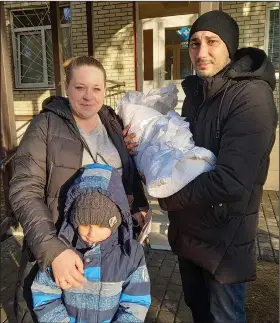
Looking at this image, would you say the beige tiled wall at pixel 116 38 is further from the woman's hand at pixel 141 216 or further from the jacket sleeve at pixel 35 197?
the jacket sleeve at pixel 35 197

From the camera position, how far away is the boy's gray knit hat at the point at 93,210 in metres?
1.44

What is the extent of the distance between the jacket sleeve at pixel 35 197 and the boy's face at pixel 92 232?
102 millimetres

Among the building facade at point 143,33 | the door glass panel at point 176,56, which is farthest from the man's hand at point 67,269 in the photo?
the door glass panel at point 176,56

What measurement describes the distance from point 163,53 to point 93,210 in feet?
22.2

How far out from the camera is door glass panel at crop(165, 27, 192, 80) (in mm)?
7453

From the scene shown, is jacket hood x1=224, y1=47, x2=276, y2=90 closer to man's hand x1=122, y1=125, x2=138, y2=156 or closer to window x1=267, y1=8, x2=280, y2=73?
man's hand x1=122, y1=125, x2=138, y2=156

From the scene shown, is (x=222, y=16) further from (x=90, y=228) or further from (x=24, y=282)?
(x=24, y=282)

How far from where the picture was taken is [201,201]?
160 centimetres

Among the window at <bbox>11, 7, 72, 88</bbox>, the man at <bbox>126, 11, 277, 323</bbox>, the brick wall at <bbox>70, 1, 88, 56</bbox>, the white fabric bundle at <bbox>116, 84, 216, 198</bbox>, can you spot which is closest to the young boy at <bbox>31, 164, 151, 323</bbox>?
the white fabric bundle at <bbox>116, 84, 216, 198</bbox>

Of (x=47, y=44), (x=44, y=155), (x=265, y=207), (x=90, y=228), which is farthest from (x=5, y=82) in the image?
(x=47, y=44)

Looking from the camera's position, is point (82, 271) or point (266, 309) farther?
point (266, 309)

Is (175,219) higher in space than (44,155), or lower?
lower

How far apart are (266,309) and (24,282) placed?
2.12m

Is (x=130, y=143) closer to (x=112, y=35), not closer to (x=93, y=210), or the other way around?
(x=93, y=210)
